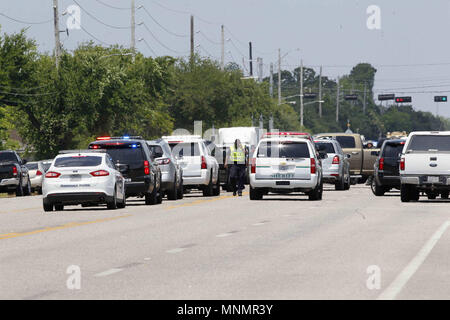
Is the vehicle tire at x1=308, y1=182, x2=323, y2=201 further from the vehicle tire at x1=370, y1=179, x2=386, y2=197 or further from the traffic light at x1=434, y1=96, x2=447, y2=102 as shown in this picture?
the traffic light at x1=434, y1=96, x2=447, y2=102

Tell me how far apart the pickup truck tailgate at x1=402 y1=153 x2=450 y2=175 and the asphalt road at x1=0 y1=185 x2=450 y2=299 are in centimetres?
364

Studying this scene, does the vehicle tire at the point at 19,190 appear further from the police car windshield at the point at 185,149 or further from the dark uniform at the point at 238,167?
the dark uniform at the point at 238,167

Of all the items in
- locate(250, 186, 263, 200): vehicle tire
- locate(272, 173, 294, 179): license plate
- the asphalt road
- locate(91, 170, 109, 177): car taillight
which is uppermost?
locate(91, 170, 109, 177): car taillight

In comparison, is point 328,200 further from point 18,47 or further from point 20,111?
point 20,111

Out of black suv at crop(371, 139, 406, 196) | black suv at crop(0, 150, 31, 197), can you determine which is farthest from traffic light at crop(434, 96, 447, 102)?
black suv at crop(371, 139, 406, 196)

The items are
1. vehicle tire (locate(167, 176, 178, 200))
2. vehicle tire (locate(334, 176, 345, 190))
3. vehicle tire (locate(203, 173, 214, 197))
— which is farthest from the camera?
vehicle tire (locate(334, 176, 345, 190))

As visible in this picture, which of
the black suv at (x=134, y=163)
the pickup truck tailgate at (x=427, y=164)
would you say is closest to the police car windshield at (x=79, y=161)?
the black suv at (x=134, y=163)

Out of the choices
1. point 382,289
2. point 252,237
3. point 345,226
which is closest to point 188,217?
point 345,226

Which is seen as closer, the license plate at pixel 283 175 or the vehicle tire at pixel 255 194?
the license plate at pixel 283 175

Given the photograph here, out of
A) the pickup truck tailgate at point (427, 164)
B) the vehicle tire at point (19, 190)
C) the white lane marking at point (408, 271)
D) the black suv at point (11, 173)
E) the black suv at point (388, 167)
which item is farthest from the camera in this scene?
the vehicle tire at point (19, 190)

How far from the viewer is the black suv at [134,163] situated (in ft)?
99.9

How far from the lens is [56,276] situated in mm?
13141

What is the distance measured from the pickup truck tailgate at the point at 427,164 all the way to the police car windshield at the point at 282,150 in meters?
2.96

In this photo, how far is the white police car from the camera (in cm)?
2745
